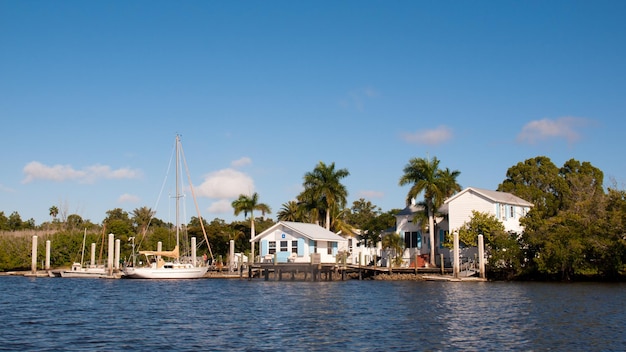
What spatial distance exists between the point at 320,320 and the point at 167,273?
4116 centimetres

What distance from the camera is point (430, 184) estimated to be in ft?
230

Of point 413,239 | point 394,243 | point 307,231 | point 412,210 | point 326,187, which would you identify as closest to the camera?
point 394,243

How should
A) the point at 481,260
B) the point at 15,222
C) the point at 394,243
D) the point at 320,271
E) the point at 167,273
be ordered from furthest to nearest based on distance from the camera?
1. the point at 15,222
2. the point at 394,243
3. the point at 167,273
4. the point at 320,271
5. the point at 481,260

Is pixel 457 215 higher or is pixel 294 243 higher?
pixel 457 215

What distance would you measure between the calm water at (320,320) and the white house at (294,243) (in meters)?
18.5

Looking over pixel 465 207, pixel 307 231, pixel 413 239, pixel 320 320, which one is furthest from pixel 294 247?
pixel 320 320

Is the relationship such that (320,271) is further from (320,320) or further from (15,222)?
(15,222)

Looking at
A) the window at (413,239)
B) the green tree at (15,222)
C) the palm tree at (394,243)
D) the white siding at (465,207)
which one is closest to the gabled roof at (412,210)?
the window at (413,239)

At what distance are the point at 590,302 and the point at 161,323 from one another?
2528 cm

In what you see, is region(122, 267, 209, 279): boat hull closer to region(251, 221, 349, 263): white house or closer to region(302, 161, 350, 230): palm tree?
region(251, 221, 349, 263): white house

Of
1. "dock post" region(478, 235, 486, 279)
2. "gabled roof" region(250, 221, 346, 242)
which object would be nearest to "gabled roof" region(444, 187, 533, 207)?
"dock post" region(478, 235, 486, 279)

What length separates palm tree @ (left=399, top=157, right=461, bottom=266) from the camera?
69.9 metres

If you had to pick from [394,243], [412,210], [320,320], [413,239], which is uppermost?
[412,210]

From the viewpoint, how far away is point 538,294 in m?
47.2
